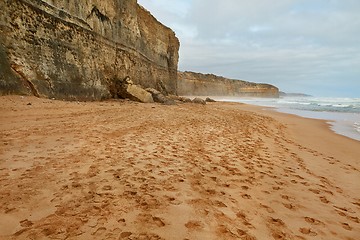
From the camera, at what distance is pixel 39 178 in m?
3.32

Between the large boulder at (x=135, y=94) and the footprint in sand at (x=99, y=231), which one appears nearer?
the footprint in sand at (x=99, y=231)

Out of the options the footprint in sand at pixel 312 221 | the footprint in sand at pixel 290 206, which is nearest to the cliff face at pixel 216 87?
the footprint in sand at pixel 290 206

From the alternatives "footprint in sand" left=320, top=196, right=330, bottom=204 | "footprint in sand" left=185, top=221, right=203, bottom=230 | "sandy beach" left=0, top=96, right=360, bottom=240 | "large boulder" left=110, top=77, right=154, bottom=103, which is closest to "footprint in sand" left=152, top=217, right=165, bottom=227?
"sandy beach" left=0, top=96, right=360, bottom=240

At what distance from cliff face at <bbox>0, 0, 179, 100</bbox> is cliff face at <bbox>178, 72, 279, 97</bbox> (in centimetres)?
4603

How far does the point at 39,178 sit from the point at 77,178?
51cm

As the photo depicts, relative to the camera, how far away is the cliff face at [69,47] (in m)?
9.98

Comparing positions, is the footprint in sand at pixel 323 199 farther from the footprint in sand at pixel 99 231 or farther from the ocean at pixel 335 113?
the ocean at pixel 335 113

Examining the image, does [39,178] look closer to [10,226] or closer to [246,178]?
[10,226]

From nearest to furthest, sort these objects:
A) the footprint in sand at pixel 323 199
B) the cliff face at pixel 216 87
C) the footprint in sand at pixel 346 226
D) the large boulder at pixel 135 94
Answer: the footprint in sand at pixel 346 226 < the footprint in sand at pixel 323 199 < the large boulder at pixel 135 94 < the cliff face at pixel 216 87

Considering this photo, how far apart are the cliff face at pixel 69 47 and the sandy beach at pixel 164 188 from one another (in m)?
4.70

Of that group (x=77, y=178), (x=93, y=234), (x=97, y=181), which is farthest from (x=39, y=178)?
(x=93, y=234)

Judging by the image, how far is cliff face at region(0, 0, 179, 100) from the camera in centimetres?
998

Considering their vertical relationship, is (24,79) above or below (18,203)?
above

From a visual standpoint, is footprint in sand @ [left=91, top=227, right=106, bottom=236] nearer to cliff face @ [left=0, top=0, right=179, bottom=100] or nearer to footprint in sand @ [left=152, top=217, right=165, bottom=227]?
footprint in sand @ [left=152, top=217, right=165, bottom=227]
